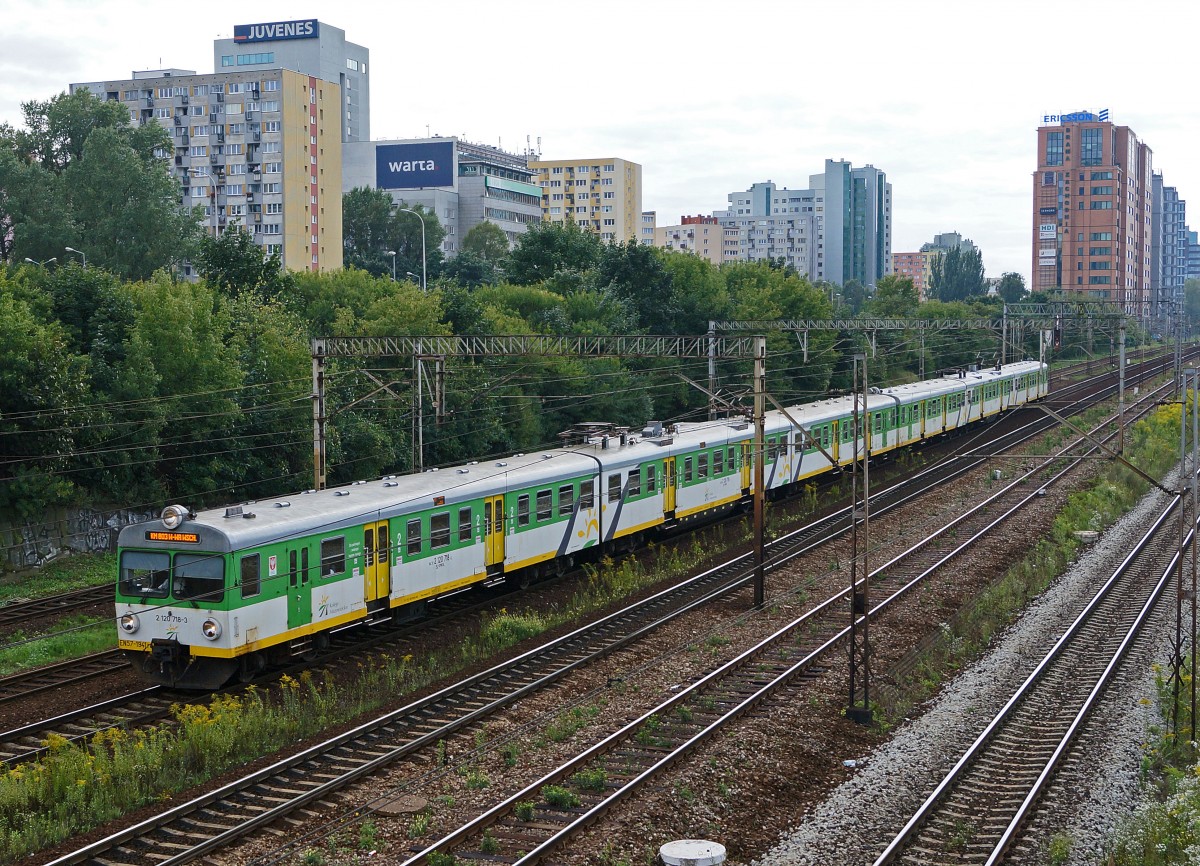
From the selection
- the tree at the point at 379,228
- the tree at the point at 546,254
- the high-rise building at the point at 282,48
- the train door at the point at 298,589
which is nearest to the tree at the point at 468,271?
the tree at the point at 546,254

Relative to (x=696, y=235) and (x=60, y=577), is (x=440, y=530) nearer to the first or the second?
(x=60, y=577)

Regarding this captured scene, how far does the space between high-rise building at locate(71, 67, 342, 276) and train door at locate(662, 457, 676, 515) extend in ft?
204

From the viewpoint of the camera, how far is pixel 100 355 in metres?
32.2

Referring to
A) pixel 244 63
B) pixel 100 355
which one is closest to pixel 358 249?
pixel 244 63

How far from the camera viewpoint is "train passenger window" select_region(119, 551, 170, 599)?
59.4ft

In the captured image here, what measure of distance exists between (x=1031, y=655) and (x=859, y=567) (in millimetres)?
7191

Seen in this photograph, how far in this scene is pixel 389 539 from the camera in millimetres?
20922

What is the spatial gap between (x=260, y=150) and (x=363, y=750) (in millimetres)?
78633

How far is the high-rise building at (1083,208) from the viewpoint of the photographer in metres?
144

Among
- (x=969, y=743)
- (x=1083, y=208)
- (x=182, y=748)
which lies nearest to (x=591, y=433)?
(x=969, y=743)

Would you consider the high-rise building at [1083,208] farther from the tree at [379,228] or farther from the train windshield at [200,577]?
the train windshield at [200,577]

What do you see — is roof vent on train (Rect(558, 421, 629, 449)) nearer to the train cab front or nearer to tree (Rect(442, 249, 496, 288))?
the train cab front

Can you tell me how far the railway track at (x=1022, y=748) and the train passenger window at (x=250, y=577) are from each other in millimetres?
9764

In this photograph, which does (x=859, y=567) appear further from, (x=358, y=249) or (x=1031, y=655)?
(x=358, y=249)
